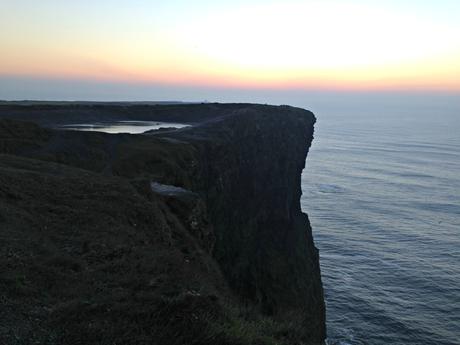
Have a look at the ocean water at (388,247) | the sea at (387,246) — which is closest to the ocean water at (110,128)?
the sea at (387,246)

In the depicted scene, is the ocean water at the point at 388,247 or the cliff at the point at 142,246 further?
the ocean water at the point at 388,247

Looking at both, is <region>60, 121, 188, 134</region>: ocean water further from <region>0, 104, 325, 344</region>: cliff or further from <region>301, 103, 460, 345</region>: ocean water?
<region>301, 103, 460, 345</region>: ocean water

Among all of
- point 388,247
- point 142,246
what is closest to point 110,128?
point 142,246

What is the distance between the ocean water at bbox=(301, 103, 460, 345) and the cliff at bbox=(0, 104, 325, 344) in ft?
17.4

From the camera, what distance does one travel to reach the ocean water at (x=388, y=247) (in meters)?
40.7

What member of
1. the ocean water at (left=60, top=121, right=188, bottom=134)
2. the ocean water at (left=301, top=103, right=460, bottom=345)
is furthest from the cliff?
the ocean water at (left=301, top=103, right=460, bottom=345)

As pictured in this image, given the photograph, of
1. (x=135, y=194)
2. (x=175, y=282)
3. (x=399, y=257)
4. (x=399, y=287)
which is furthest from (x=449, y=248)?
(x=175, y=282)

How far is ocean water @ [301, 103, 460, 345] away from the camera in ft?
133

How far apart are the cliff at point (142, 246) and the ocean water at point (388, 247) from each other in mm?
5313

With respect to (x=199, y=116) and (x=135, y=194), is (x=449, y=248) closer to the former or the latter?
(x=199, y=116)

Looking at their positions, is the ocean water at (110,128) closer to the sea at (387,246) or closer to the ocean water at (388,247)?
the sea at (387,246)

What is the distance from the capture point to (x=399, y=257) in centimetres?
5525

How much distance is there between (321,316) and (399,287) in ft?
40.6

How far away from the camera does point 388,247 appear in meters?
59.0
